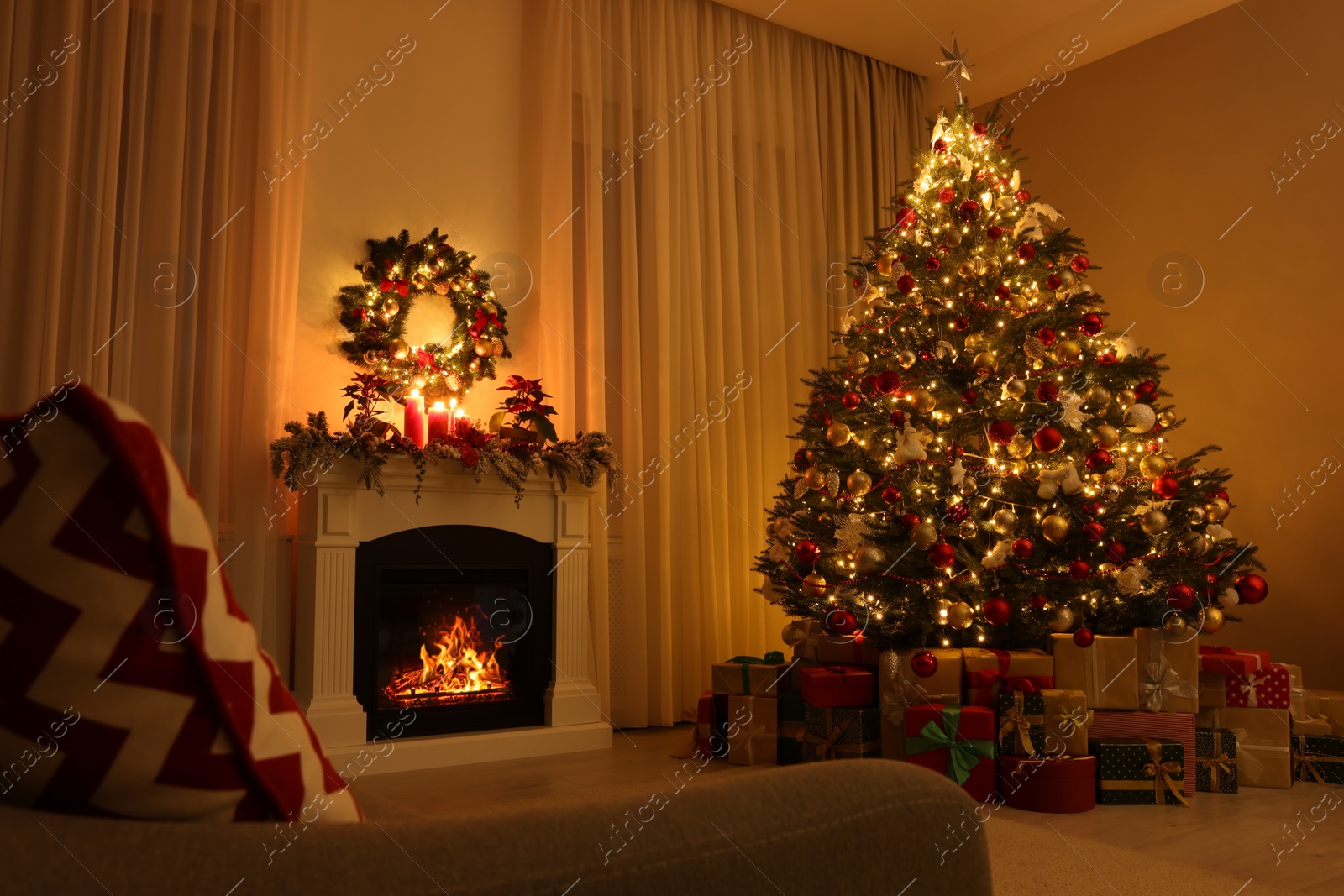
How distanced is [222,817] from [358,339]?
11.9ft

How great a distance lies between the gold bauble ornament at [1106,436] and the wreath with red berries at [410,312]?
2.37 meters

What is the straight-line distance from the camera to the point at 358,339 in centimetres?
Answer: 398

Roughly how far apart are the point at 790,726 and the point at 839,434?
3.48 feet

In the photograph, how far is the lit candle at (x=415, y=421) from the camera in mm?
3805

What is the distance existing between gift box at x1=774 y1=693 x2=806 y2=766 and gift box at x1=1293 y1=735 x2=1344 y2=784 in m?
1.62

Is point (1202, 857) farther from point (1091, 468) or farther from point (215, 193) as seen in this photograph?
point (215, 193)

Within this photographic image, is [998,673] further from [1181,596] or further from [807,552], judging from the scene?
[807,552]

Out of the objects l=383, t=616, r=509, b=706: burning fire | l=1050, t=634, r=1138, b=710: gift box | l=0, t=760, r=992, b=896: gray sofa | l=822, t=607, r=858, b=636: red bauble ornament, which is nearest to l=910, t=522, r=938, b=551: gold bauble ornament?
l=822, t=607, r=858, b=636: red bauble ornament

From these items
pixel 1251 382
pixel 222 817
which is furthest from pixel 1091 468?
pixel 222 817

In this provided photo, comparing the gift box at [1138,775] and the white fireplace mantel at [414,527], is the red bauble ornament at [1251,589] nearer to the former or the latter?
the gift box at [1138,775]

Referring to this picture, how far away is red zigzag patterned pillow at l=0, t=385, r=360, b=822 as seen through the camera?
523 mm

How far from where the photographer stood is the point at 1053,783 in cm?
289

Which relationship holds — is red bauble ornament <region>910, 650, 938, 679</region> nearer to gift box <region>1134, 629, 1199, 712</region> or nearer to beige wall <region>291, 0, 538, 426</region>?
gift box <region>1134, 629, 1199, 712</region>

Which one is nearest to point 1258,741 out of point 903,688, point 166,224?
point 903,688
